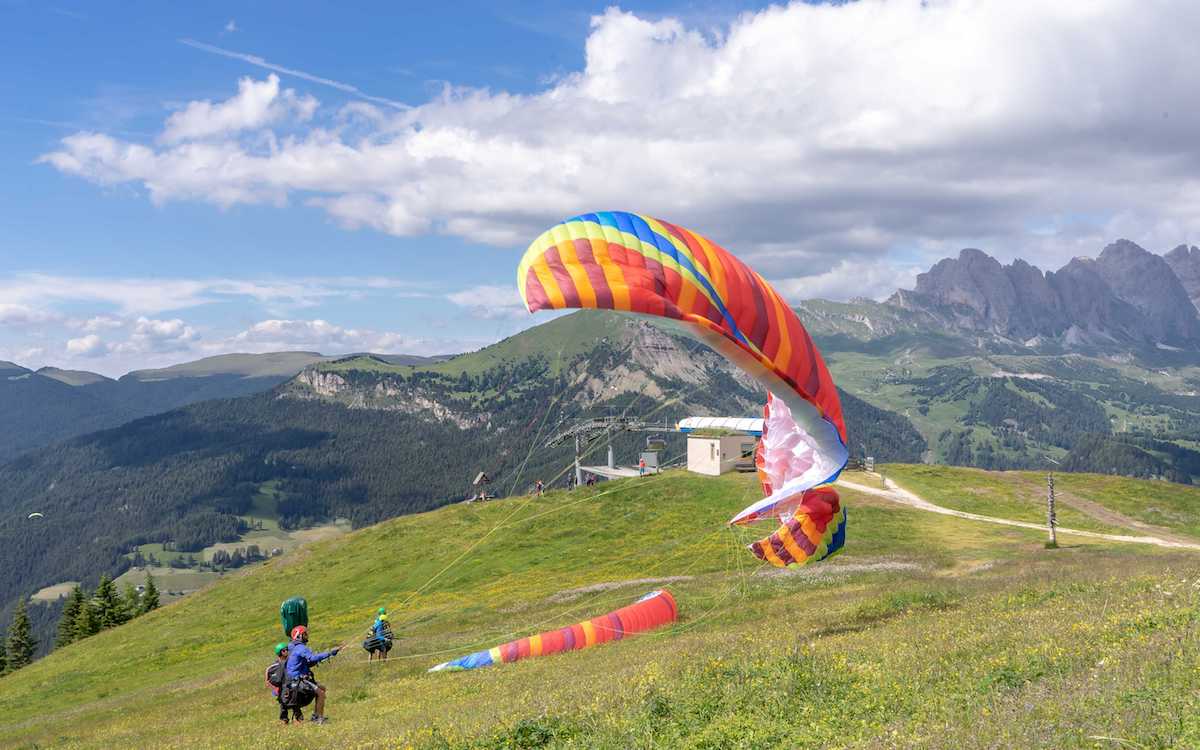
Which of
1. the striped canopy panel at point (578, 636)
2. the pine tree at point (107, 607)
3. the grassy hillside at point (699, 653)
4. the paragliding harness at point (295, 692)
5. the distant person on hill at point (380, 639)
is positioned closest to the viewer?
the grassy hillside at point (699, 653)

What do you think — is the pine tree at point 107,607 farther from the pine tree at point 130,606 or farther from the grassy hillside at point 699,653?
the grassy hillside at point 699,653

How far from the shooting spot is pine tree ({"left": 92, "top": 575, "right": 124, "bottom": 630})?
80.4 metres

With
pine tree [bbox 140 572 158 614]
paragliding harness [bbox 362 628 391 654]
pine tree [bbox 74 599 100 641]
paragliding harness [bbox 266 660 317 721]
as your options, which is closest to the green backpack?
paragliding harness [bbox 266 660 317 721]

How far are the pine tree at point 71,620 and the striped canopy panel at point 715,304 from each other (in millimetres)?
89868

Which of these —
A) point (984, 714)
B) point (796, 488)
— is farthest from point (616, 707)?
point (796, 488)

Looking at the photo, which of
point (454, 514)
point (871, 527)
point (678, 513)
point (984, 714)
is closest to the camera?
point (984, 714)

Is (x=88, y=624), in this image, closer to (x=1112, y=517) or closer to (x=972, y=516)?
(x=972, y=516)

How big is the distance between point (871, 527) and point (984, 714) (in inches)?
1965

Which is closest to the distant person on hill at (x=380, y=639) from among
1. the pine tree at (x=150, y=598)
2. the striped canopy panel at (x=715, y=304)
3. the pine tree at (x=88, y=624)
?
the striped canopy panel at (x=715, y=304)

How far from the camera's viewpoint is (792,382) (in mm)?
18281

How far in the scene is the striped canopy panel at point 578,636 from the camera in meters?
27.4

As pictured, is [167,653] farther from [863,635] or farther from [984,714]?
[984,714]

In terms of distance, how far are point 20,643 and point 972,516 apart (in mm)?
98875

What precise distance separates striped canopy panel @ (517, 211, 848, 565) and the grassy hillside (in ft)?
13.0
